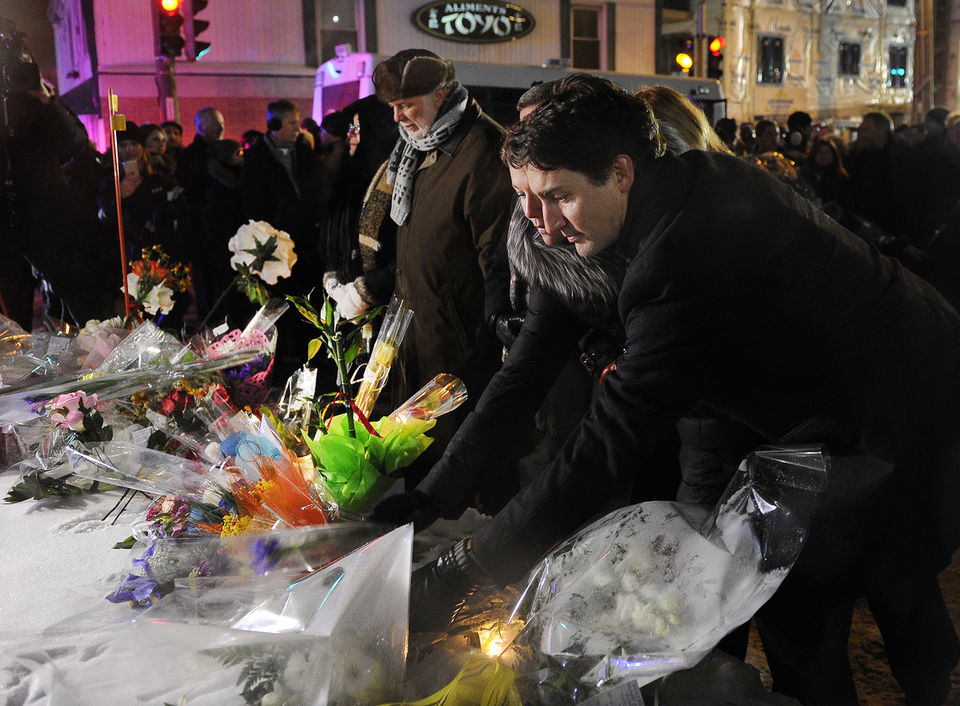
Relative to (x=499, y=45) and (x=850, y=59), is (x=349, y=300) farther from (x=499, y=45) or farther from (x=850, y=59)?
(x=850, y=59)

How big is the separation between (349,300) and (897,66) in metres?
22.1

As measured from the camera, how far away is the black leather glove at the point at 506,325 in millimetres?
2613

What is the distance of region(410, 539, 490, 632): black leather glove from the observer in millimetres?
1412

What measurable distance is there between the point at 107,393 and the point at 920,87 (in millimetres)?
10455

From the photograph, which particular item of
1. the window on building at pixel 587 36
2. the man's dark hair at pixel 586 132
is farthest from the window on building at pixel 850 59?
the man's dark hair at pixel 586 132

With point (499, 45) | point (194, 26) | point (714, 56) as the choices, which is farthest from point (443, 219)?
point (499, 45)

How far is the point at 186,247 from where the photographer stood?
568cm

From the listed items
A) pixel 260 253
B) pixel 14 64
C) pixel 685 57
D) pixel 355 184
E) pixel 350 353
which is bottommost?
pixel 350 353

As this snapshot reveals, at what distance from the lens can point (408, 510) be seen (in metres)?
1.50

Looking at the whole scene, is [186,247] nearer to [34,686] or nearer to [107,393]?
[107,393]

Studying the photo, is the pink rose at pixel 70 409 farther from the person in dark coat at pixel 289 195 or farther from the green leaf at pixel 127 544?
the person in dark coat at pixel 289 195

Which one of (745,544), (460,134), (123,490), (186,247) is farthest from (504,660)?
(186,247)

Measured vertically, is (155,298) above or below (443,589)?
above

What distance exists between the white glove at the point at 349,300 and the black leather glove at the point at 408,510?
1511 mm
